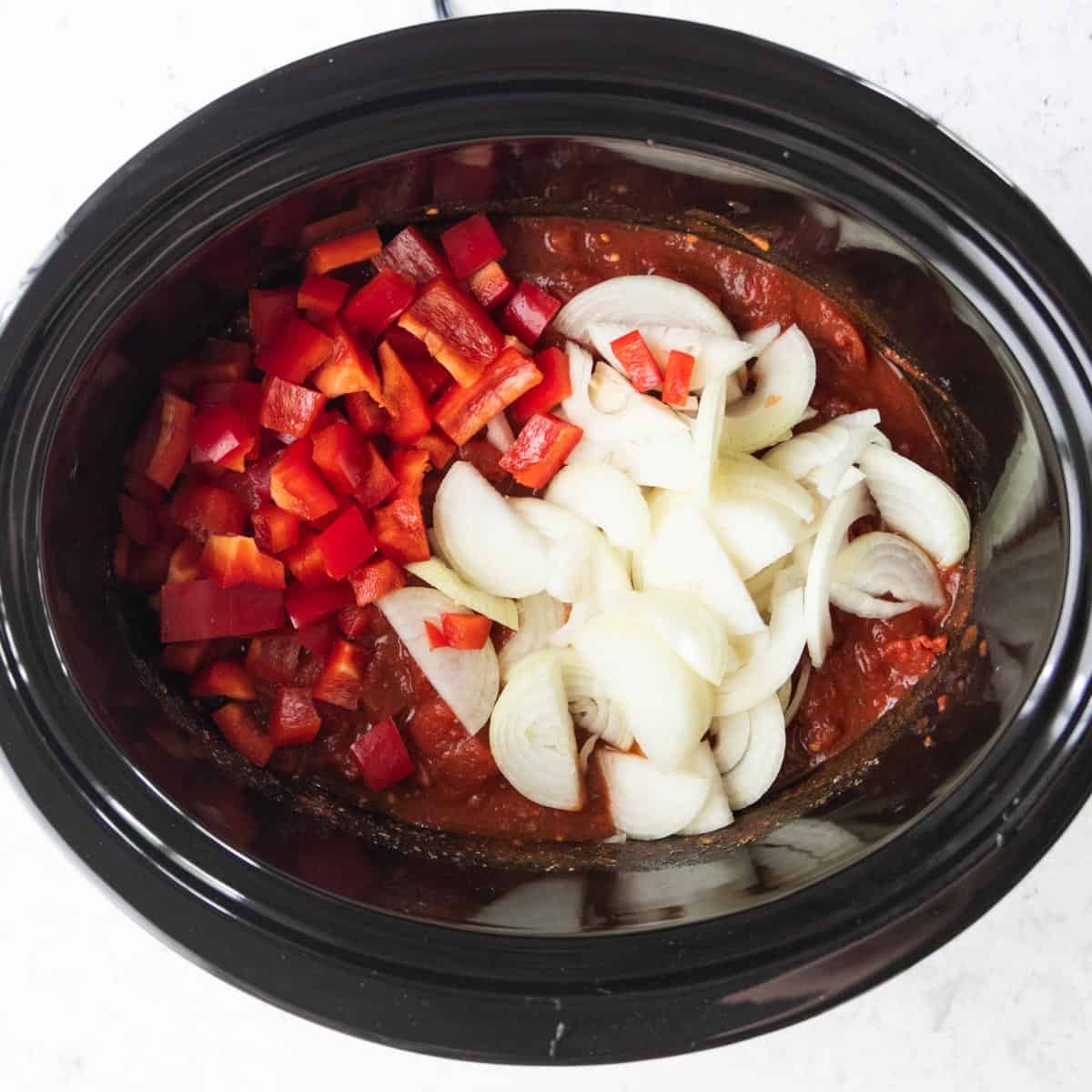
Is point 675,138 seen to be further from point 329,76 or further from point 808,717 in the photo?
point 808,717

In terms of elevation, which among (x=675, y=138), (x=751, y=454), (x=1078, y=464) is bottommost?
(x=1078, y=464)

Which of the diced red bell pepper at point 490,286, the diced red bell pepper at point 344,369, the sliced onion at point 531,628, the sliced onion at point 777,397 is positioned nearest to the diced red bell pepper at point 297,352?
the diced red bell pepper at point 344,369

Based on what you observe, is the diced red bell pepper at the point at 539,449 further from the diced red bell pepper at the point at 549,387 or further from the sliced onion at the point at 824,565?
the sliced onion at the point at 824,565

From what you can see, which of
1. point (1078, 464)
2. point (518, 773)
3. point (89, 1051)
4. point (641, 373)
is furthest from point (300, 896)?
point (1078, 464)

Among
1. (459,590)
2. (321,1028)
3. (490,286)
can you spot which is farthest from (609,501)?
(321,1028)

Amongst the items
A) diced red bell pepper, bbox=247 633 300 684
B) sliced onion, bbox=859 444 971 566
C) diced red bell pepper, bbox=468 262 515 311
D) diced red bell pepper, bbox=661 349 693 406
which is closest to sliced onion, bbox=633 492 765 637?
diced red bell pepper, bbox=661 349 693 406

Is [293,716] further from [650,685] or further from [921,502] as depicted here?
[921,502]
